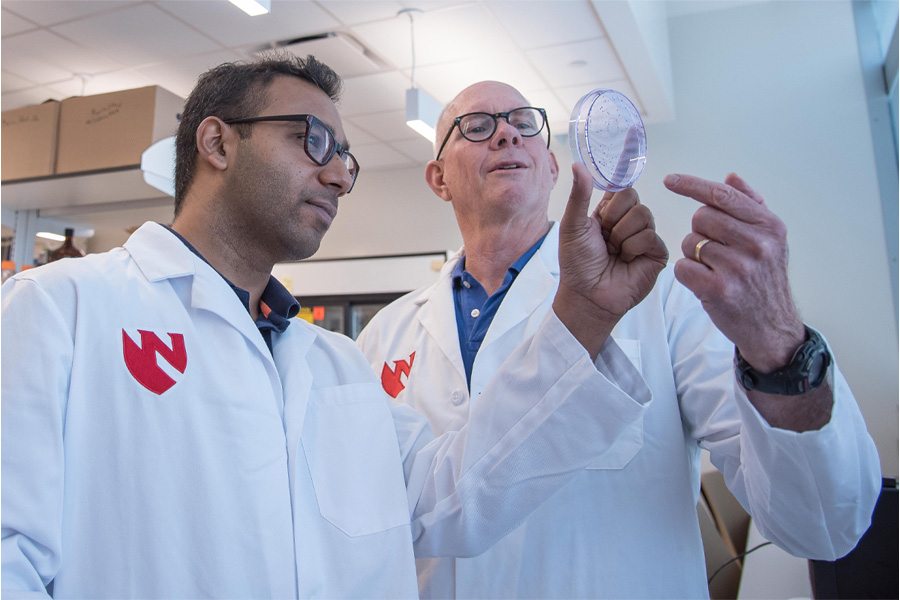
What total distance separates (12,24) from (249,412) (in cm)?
391

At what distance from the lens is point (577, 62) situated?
402 cm

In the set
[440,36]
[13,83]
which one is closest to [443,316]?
[440,36]

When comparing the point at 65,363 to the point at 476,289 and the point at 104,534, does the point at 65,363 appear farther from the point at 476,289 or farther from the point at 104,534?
the point at 476,289

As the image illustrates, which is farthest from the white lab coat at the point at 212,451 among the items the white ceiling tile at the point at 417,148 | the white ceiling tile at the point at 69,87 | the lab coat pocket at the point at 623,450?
the white ceiling tile at the point at 417,148

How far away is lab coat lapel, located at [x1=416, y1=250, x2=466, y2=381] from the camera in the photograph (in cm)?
151

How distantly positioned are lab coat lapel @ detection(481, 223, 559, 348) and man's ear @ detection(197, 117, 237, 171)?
67cm

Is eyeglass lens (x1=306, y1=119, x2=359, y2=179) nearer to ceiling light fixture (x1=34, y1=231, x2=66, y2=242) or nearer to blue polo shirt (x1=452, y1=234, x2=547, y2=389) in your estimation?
blue polo shirt (x1=452, y1=234, x2=547, y2=389)

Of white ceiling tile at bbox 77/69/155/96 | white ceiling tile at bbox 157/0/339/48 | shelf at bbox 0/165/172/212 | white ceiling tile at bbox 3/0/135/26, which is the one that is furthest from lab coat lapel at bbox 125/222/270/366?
white ceiling tile at bbox 77/69/155/96

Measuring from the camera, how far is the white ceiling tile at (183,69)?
4043 millimetres

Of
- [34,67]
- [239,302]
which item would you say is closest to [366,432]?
[239,302]

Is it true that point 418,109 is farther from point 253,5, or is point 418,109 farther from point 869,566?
point 869,566

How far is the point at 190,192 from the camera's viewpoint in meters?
1.27

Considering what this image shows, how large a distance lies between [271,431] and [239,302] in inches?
9.8

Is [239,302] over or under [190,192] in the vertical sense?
under
